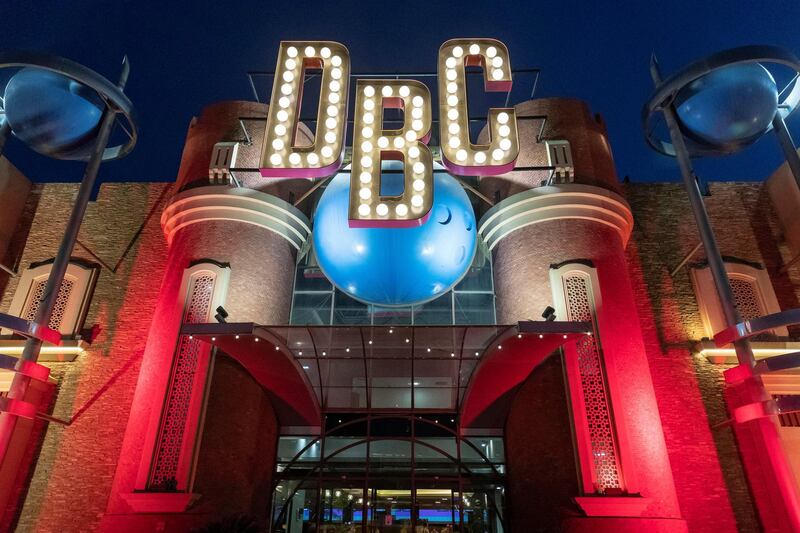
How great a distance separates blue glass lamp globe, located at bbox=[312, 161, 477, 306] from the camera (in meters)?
10.8

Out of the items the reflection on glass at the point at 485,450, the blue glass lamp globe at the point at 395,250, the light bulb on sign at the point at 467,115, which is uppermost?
the light bulb on sign at the point at 467,115

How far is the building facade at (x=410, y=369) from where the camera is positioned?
12.0m

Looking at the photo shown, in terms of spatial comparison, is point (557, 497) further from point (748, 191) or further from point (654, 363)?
point (748, 191)

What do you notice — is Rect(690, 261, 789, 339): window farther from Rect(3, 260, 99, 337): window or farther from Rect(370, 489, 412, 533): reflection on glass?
Rect(3, 260, 99, 337): window

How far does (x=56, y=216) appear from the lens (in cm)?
1706

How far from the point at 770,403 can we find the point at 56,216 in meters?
20.2

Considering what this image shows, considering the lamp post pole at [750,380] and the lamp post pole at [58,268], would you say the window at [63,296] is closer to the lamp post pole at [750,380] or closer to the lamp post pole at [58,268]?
the lamp post pole at [58,268]

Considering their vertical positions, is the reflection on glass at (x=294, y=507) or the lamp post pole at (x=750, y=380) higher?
the lamp post pole at (x=750, y=380)

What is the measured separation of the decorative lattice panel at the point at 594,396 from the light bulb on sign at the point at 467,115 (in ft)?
14.0

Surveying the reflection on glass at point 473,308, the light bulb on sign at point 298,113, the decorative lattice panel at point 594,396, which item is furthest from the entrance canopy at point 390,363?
the reflection on glass at point 473,308

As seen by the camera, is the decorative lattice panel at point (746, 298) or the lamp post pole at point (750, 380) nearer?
the lamp post pole at point (750, 380)

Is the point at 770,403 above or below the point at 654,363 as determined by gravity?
below

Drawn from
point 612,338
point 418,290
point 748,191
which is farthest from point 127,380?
point 748,191

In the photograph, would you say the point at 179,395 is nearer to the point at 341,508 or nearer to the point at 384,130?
the point at 341,508
